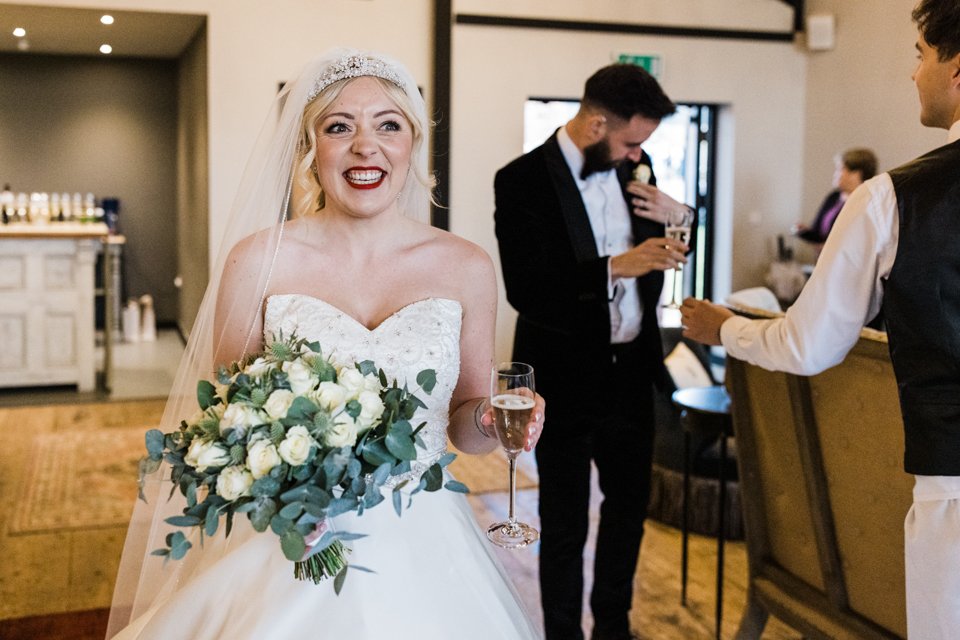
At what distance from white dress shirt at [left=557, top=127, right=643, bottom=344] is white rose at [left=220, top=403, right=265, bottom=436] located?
174 cm

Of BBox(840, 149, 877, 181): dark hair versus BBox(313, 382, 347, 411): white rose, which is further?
BBox(840, 149, 877, 181): dark hair

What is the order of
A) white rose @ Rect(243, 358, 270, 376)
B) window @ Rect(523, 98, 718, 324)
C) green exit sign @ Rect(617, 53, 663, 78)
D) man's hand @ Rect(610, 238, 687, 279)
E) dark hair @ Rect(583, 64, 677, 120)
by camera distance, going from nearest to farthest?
white rose @ Rect(243, 358, 270, 376), man's hand @ Rect(610, 238, 687, 279), dark hair @ Rect(583, 64, 677, 120), green exit sign @ Rect(617, 53, 663, 78), window @ Rect(523, 98, 718, 324)

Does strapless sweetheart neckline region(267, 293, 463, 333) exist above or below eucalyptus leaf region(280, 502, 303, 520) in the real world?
above

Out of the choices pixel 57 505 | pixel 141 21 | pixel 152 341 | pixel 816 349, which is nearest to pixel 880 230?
pixel 816 349

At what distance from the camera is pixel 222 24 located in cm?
834

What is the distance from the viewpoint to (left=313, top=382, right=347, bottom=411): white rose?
1583 mm

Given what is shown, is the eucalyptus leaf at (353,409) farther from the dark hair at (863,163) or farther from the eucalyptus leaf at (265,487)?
the dark hair at (863,163)

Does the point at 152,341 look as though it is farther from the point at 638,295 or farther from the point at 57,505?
the point at 638,295

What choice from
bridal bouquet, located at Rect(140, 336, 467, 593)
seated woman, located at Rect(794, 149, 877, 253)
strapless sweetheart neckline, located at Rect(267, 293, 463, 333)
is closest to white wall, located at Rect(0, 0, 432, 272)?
seated woman, located at Rect(794, 149, 877, 253)

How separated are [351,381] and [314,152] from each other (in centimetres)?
80

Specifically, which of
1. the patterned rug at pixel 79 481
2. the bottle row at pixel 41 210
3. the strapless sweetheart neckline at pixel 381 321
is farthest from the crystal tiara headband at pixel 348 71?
the bottle row at pixel 41 210

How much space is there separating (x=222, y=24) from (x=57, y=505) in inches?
180

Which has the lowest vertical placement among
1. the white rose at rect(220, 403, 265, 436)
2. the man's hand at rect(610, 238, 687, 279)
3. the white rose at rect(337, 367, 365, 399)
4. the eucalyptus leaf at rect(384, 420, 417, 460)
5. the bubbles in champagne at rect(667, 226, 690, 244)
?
the eucalyptus leaf at rect(384, 420, 417, 460)

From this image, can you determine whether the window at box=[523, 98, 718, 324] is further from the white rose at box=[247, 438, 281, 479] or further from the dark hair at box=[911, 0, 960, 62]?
the white rose at box=[247, 438, 281, 479]
